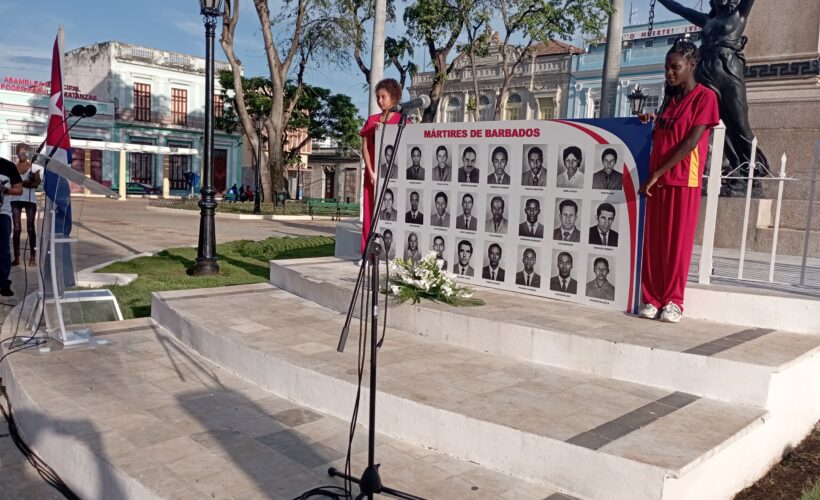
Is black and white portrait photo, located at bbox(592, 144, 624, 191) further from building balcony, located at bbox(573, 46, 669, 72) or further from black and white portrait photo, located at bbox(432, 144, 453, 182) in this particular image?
building balcony, located at bbox(573, 46, 669, 72)

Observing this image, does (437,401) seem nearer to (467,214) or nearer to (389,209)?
(467,214)

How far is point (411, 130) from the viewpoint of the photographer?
7.07 metres

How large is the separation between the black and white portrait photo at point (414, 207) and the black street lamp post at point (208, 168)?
3487 millimetres

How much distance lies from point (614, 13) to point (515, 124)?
6107mm

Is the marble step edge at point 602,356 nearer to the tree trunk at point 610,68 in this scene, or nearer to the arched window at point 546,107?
the tree trunk at point 610,68

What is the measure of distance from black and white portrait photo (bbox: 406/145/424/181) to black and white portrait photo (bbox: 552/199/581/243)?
174 cm

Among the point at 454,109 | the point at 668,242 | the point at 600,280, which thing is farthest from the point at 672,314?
the point at 454,109

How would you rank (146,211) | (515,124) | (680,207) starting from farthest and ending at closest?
(146,211) < (515,124) < (680,207)

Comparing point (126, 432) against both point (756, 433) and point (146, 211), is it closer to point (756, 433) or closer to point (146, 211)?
point (756, 433)

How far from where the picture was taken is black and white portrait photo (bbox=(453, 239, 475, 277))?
6629mm

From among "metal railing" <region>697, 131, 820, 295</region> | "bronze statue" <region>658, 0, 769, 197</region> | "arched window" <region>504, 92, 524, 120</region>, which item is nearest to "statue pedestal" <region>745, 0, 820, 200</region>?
"bronze statue" <region>658, 0, 769, 197</region>

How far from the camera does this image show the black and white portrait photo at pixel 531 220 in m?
5.97

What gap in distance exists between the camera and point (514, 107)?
3956 cm

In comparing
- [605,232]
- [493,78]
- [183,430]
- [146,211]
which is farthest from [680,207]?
[493,78]
